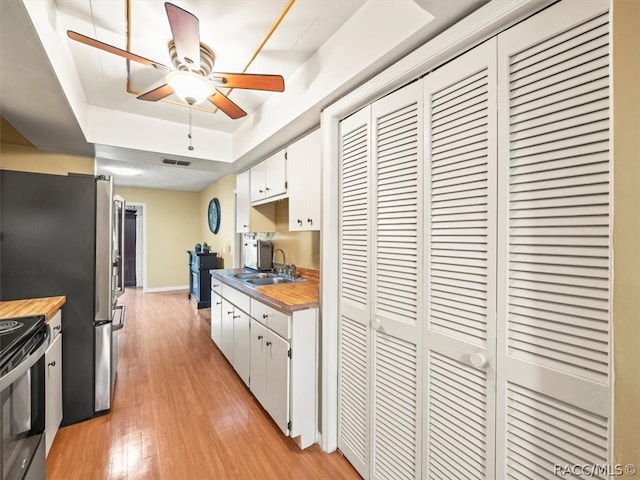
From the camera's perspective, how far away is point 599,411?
29.7 inches

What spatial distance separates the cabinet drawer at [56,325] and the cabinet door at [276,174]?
5.86 feet

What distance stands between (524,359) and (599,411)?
0.19 metres

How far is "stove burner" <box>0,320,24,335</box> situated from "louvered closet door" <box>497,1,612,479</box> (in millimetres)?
2000

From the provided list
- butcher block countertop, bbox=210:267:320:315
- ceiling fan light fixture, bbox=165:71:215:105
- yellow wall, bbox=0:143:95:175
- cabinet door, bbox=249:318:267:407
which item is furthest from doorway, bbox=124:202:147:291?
ceiling fan light fixture, bbox=165:71:215:105

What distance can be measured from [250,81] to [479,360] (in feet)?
5.83

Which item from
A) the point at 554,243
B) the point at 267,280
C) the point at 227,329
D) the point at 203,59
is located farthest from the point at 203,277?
the point at 554,243

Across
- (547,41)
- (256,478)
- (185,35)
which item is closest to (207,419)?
(256,478)

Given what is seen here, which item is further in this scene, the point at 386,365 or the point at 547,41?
the point at 386,365

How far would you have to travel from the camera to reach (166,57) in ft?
6.26

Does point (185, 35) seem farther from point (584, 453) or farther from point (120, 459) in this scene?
point (120, 459)

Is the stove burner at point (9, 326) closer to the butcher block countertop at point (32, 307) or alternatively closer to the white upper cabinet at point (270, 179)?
the butcher block countertop at point (32, 307)

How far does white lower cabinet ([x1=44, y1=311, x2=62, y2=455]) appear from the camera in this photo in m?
1.64

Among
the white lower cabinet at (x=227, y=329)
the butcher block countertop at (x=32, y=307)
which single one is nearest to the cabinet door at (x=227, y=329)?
the white lower cabinet at (x=227, y=329)

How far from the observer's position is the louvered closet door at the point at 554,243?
77cm
